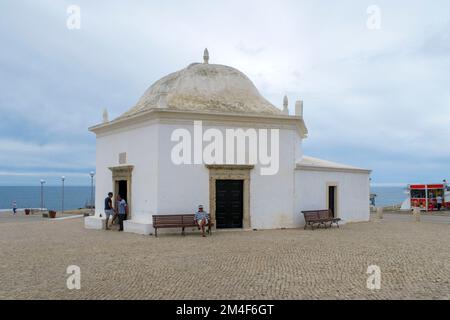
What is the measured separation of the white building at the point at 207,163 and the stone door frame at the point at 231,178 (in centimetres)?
4

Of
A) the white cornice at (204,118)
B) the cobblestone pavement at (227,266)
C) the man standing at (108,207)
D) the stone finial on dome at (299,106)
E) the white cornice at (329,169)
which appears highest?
the stone finial on dome at (299,106)

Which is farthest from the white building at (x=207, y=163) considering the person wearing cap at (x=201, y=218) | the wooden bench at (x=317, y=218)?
the person wearing cap at (x=201, y=218)

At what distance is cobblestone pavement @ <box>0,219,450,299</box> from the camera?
7.63 m

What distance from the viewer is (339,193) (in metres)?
21.1

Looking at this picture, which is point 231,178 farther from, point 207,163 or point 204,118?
point 204,118

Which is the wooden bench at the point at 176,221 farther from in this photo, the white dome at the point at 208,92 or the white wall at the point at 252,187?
the white dome at the point at 208,92

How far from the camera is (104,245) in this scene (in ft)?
43.5

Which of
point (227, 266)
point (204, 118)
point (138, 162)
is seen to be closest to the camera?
point (227, 266)

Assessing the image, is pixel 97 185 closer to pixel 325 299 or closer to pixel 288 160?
pixel 288 160

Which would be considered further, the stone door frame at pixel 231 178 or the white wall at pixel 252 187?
the stone door frame at pixel 231 178

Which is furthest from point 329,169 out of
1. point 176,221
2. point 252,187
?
point 176,221

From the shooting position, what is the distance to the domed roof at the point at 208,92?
18.4 meters

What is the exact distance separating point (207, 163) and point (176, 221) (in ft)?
8.39

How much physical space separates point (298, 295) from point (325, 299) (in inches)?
17.9
